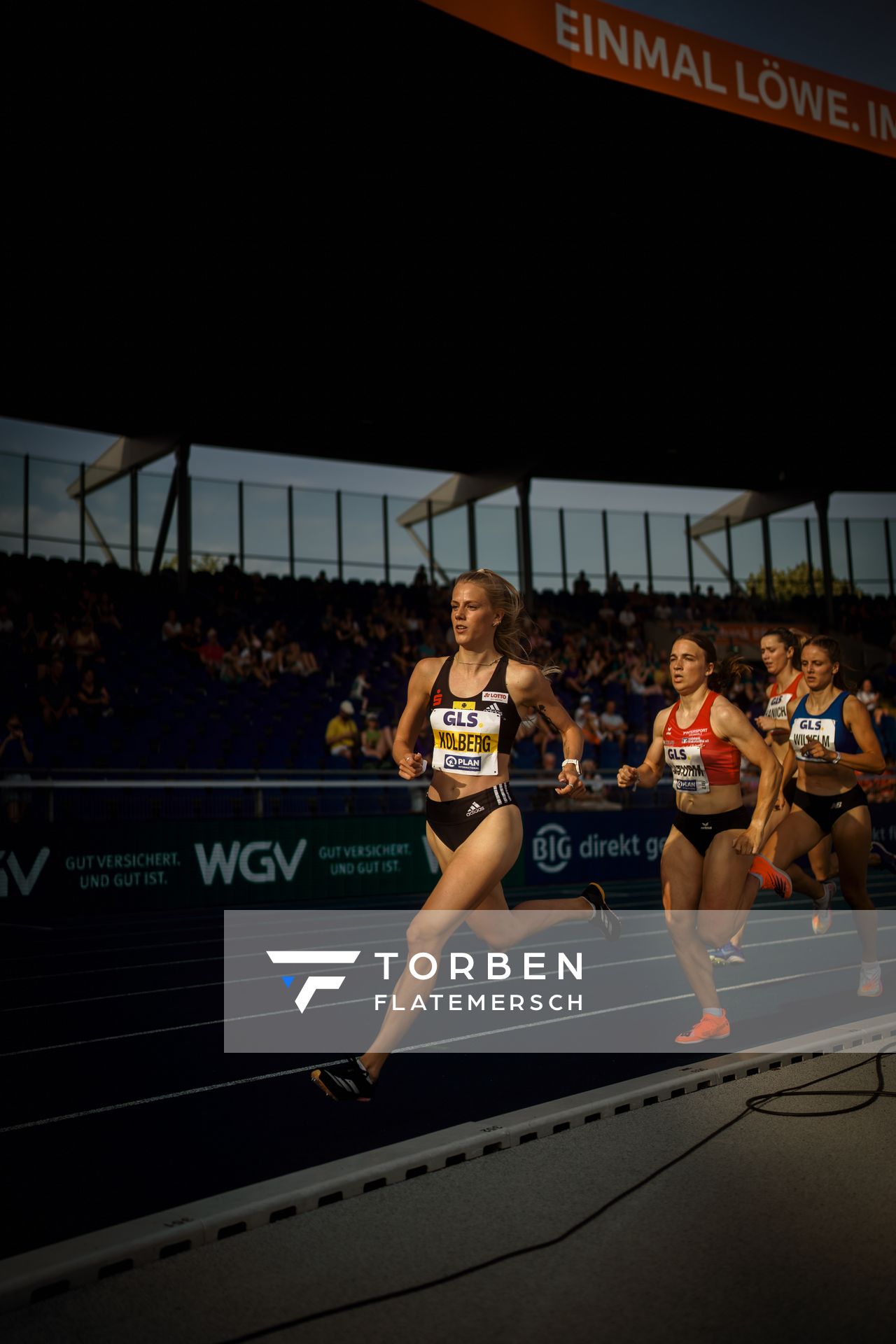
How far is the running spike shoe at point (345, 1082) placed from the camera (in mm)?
4418

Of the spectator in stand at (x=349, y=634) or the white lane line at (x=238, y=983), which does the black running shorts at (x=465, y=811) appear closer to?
the white lane line at (x=238, y=983)

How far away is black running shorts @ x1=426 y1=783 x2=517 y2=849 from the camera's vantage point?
5152mm

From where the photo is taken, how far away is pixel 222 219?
669 inches

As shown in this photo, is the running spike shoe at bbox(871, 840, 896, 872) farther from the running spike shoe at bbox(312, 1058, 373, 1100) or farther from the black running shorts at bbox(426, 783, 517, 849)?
the running spike shoe at bbox(312, 1058, 373, 1100)

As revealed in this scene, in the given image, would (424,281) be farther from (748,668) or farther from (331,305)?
(748,668)

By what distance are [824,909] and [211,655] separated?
1358 centimetres

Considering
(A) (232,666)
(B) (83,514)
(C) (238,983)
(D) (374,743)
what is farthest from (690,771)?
(B) (83,514)

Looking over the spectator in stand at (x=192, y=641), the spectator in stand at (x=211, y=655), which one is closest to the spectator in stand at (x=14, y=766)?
the spectator in stand at (x=211, y=655)

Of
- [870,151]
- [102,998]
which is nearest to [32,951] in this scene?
[102,998]

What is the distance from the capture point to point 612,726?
20.3m

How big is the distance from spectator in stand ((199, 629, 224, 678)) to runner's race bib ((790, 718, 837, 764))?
1348 centimetres

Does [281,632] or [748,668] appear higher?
[281,632]

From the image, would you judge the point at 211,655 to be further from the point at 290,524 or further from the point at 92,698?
the point at 290,524

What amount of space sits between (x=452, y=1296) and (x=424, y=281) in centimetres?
1883
